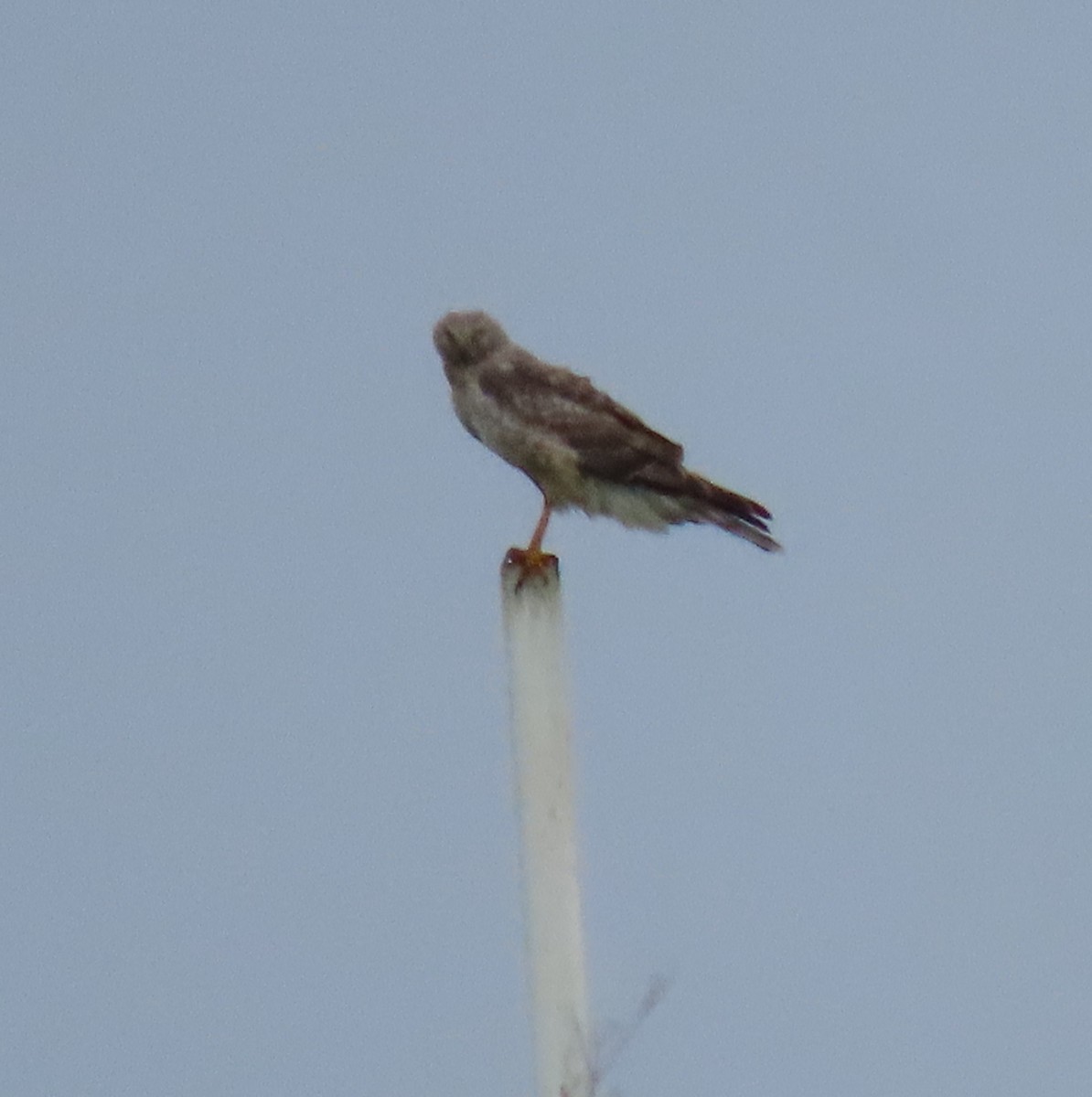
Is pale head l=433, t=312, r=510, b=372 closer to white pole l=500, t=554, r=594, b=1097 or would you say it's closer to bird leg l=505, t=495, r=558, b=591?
bird leg l=505, t=495, r=558, b=591

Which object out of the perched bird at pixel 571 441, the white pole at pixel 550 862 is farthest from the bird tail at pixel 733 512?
the white pole at pixel 550 862

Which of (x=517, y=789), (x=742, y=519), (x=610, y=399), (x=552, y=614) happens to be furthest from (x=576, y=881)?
(x=610, y=399)

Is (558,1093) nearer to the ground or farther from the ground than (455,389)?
nearer to the ground

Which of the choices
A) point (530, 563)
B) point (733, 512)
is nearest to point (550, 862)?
point (530, 563)

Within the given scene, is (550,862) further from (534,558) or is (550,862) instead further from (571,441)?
(571,441)

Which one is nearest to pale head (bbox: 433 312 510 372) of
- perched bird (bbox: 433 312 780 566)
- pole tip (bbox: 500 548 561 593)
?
perched bird (bbox: 433 312 780 566)

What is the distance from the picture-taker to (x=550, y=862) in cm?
663

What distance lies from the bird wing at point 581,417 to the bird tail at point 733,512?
171 mm

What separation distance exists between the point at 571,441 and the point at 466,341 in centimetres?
73

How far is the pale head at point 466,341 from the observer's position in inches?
429

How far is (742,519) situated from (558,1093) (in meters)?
Answer: 3.91

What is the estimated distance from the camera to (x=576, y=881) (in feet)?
21.8

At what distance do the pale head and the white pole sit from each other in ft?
13.6

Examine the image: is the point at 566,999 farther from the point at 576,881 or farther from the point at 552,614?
the point at 552,614
